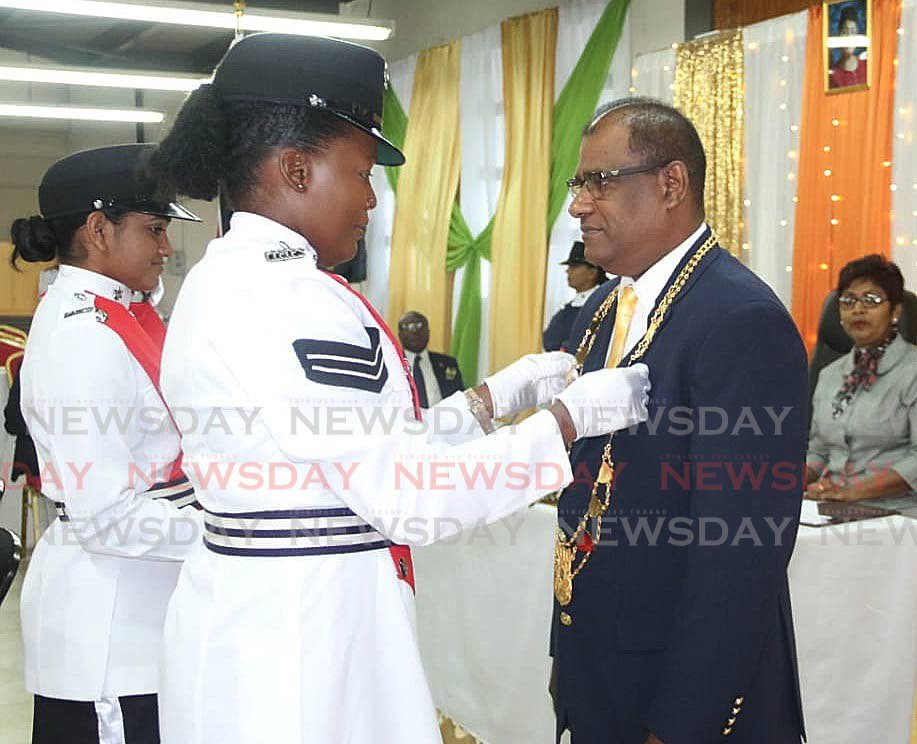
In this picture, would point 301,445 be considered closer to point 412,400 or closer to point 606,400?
point 412,400

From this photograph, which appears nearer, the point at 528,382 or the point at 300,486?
the point at 300,486

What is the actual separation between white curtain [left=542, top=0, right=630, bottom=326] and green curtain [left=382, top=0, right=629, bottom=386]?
6 centimetres

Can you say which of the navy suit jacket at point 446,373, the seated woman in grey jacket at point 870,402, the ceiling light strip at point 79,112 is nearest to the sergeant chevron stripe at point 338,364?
the seated woman in grey jacket at point 870,402

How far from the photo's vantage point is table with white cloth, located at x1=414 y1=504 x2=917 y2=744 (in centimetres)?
249

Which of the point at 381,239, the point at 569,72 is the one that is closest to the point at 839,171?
the point at 569,72

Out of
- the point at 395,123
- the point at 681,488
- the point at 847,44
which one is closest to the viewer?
the point at 681,488

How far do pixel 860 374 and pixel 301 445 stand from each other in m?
2.87

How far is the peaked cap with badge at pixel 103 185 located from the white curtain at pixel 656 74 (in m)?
4.89

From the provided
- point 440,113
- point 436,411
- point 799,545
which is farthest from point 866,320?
point 440,113

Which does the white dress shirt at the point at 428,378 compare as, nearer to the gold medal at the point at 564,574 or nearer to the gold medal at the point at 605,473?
the gold medal at the point at 564,574

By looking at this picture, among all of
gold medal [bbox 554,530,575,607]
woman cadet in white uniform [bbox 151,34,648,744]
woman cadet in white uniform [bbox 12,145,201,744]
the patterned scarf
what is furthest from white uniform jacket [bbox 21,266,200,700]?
the patterned scarf

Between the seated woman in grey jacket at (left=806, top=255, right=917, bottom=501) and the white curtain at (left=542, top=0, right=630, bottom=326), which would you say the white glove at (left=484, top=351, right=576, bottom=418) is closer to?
the seated woman in grey jacket at (left=806, top=255, right=917, bottom=501)

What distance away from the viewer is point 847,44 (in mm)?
5430

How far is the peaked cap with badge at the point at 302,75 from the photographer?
56.8 inches
